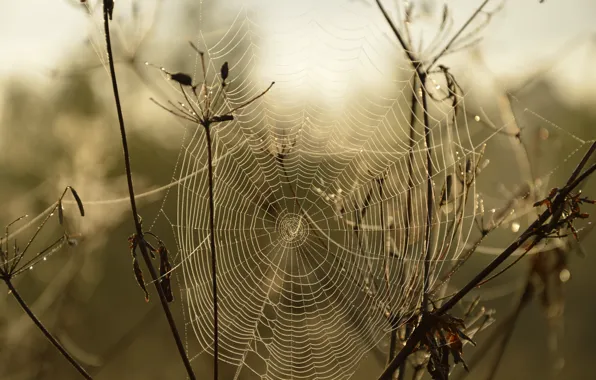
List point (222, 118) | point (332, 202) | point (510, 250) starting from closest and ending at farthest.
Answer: point (510, 250)
point (222, 118)
point (332, 202)

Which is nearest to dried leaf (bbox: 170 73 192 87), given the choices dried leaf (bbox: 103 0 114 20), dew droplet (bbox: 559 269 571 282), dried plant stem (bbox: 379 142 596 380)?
dried leaf (bbox: 103 0 114 20)

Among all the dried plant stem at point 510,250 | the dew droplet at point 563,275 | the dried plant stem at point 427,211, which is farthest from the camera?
the dew droplet at point 563,275

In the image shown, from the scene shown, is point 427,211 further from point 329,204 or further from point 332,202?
point 332,202

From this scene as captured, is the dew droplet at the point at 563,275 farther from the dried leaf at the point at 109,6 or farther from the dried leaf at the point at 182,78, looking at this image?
the dried leaf at the point at 109,6

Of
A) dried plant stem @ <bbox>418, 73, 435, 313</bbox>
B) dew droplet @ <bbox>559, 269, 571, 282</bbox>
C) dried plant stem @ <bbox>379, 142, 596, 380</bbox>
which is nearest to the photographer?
dried plant stem @ <bbox>379, 142, 596, 380</bbox>

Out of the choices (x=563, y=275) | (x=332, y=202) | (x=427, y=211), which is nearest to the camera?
(x=427, y=211)

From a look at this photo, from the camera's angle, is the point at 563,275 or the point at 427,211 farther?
the point at 563,275

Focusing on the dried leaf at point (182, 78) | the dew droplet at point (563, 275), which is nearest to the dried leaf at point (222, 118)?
the dried leaf at point (182, 78)

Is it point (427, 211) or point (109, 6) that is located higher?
point (109, 6)

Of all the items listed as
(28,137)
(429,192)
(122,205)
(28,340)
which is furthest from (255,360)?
(429,192)

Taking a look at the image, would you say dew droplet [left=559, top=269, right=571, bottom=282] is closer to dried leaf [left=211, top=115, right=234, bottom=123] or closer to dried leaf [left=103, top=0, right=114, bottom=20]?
dried leaf [left=211, top=115, right=234, bottom=123]

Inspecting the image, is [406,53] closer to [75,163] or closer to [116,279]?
[75,163]

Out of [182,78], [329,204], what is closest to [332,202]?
[329,204]
